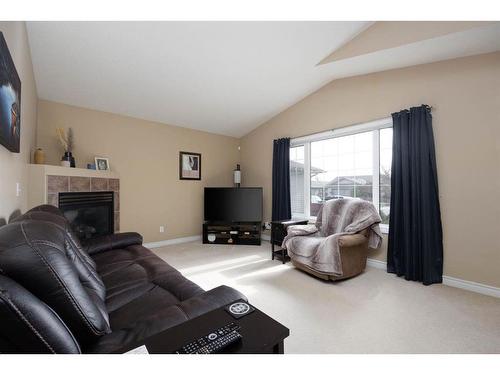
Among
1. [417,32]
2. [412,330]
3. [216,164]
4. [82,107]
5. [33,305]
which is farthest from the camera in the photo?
[216,164]

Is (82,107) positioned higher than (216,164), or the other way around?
(82,107)

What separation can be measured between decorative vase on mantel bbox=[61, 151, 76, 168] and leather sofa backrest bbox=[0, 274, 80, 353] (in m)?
3.08

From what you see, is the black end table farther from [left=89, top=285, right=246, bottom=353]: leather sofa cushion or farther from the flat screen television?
[left=89, top=285, right=246, bottom=353]: leather sofa cushion

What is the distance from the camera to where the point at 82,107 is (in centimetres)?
354

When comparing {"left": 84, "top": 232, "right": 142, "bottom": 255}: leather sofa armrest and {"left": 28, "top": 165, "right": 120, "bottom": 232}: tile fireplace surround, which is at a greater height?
{"left": 28, "top": 165, "right": 120, "bottom": 232}: tile fireplace surround

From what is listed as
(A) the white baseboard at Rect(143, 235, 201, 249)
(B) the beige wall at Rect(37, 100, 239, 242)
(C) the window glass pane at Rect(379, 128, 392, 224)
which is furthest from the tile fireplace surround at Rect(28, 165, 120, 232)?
(C) the window glass pane at Rect(379, 128, 392, 224)

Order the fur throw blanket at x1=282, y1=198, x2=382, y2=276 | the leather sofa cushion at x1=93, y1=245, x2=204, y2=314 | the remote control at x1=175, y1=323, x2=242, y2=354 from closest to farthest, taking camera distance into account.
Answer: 1. the remote control at x1=175, y1=323, x2=242, y2=354
2. the leather sofa cushion at x1=93, y1=245, x2=204, y2=314
3. the fur throw blanket at x1=282, y1=198, x2=382, y2=276

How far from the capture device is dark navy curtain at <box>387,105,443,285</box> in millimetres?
2674

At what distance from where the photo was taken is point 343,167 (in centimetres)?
371

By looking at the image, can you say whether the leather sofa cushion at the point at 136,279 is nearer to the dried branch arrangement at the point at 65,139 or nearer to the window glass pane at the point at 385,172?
the dried branch arrangement at the point at 65,139

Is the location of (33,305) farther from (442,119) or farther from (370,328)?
(442,119)

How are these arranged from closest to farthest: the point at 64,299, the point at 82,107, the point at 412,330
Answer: the point at 64,299 < the point at 412,330 < the point at 82,107
